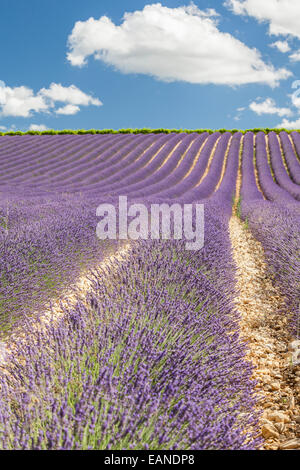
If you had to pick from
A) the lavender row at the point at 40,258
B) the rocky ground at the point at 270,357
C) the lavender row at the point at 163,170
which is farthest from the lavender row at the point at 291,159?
the lavender row at the point at 40,258

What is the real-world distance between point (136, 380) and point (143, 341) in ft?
0.99

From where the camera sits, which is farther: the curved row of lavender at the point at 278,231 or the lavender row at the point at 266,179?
the lavender row at the point at 266,179

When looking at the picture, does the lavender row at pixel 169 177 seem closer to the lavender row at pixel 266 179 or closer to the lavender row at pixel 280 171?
the lavender row at pixel 266 179

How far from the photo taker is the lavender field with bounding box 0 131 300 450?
1294 mm

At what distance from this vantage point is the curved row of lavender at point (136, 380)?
48.8 inches

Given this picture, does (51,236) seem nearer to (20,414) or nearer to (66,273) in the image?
(66,273)

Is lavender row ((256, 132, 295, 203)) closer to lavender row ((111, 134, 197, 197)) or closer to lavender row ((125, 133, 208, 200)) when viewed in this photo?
lavender row ((125, 133, 208, 200))

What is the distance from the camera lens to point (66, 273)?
4.03 meters

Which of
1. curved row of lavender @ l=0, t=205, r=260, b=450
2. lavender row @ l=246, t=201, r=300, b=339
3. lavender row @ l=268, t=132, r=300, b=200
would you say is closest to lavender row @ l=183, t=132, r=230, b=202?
lavender row @ l=268, t=132, r=300, b=200

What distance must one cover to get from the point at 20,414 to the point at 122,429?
471mm

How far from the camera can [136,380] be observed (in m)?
1.45

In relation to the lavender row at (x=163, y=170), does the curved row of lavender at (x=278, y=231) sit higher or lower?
lower

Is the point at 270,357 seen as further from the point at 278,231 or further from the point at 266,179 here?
the point at 266,179
